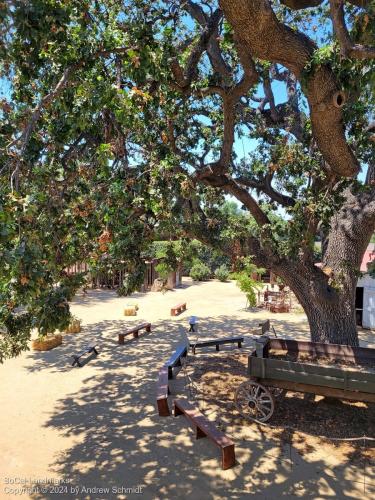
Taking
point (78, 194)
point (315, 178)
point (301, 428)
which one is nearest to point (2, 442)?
point (78, 194)

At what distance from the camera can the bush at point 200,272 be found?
31.5m

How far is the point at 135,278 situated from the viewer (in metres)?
7.05

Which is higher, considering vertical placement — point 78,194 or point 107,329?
point 78,194

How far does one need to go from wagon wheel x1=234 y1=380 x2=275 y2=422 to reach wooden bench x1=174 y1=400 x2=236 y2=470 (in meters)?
0.97

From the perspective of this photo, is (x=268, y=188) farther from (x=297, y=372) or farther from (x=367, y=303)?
(x=367, y=303)

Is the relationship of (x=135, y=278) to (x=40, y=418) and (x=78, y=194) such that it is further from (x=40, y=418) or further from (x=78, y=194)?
(x=40, y=418)

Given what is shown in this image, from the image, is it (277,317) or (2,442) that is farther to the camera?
(277,317)

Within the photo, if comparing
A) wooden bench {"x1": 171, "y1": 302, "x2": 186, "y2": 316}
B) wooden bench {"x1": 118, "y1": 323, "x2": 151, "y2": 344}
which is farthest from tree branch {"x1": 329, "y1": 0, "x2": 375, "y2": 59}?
wooden bench {"x1": 171, "y1": 302, "x2": 186, "y2": 316}

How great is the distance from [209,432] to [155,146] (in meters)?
4.75

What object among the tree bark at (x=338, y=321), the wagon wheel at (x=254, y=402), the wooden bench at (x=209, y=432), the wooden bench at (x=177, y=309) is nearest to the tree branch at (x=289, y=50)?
the tree bark at (x=338, y=321)

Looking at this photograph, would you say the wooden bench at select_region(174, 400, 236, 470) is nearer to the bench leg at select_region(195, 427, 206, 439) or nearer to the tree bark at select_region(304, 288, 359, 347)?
the bench leg at select_region(195, 427, 206, 439)

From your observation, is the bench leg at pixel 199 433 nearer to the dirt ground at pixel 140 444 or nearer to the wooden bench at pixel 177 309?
the dirt ground at pixel 140 444

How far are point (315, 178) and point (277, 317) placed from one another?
34.4 feet

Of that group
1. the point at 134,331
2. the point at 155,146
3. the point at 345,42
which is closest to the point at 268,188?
the point at 155,146
